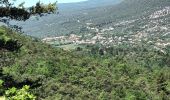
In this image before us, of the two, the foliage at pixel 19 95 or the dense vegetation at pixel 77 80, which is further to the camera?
the dense vegetation at pixel 77 80

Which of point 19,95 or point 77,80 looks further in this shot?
point 77,80

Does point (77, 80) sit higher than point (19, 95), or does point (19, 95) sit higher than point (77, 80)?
point (19, 95)

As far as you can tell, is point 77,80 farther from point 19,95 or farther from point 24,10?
point 19,95

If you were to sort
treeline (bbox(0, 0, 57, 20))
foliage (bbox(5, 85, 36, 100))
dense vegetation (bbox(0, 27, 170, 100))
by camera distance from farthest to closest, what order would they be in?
dense vegetation (bbox(0, 27, 170, 100)) < treeline (bbox(0, 0, 57, 20)) < foliage (bbox(5, 85, 36, 100))

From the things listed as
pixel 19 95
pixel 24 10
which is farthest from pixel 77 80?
pixel 19 95

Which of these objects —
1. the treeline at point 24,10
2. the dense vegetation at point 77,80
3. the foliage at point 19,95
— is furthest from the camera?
the dense vegetation at point 77,80

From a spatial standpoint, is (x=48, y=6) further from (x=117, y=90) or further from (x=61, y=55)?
(x=61, y=55)

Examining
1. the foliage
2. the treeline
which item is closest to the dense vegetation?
the treeline

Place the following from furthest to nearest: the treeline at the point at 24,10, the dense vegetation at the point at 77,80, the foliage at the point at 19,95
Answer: the dense vegetation at the point at 77,80
the treeline at the point at 24,10
the foliage at the point at 19,95

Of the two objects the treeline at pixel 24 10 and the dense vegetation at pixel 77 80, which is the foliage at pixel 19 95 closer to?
the treeline at pixel 24 10

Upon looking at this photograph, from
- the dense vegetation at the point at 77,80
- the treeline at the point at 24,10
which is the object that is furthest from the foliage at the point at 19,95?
the dense vegetation at the point at 77,80

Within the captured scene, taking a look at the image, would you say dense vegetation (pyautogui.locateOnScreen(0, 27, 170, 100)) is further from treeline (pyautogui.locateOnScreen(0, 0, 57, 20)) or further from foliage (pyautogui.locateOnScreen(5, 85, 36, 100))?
foliage (pyautogui.locateOnScreen(5, 85, 36, 100))

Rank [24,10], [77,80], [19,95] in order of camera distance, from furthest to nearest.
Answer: [77,80] → [24,10] → [19,95]
